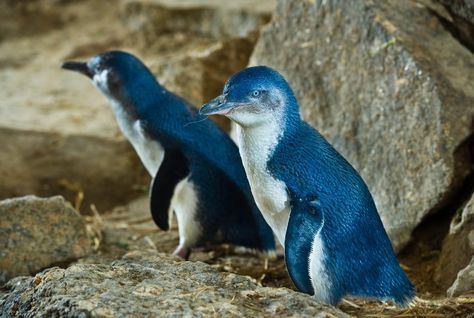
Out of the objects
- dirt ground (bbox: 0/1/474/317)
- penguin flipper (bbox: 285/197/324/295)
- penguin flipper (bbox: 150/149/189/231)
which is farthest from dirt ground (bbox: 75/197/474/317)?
penguin flipper (bbox: 150/149/189/231)

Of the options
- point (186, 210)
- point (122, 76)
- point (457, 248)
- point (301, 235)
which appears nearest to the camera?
point (301, 235)

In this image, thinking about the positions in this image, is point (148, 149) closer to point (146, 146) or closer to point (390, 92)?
point (146, 146)

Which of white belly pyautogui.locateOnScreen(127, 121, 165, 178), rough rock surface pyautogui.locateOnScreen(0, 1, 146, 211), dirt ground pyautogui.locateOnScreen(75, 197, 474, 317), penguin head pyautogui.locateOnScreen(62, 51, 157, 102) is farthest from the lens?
rough rock surface pyautogui.locateOnScreen(0, 1, 146, 211)

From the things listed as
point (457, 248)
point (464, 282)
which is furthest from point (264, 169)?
point (457, 248)

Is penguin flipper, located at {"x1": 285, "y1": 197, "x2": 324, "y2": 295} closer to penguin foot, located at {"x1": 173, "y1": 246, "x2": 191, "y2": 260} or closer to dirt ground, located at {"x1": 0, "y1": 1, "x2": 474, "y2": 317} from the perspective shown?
dirt ground, located at {"x1": 0, "y1": 1, "x2": 474, "y2": 317}

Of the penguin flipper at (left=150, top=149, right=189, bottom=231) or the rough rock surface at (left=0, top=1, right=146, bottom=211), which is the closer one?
the penguin flipper at (left=150, top=149, right=189, bottom=231)

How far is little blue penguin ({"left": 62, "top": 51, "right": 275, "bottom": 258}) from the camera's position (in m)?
4.32

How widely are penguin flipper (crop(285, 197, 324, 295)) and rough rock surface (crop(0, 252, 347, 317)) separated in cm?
20

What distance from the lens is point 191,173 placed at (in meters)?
4.34

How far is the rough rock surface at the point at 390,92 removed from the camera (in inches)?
164

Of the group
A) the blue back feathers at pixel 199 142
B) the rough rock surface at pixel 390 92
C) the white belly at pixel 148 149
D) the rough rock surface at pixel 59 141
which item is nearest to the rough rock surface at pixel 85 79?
the rough rock surface at pixel 59 141

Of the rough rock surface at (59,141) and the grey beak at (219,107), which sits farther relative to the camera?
the rough rock surface at (59,141)

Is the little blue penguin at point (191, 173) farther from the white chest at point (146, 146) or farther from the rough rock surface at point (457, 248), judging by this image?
the rough rock surface at point (457, 248)

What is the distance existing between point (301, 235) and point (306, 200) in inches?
5.1
